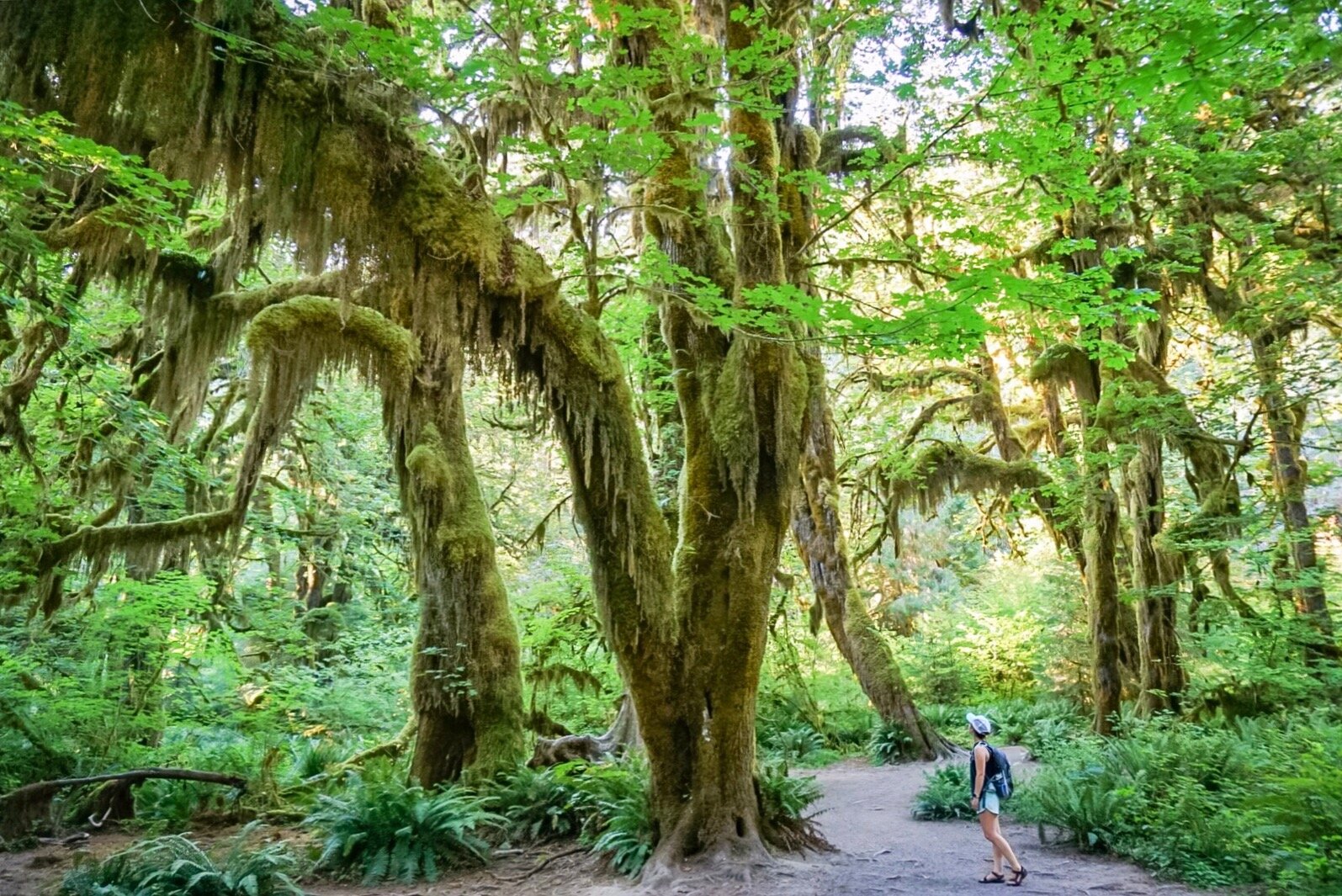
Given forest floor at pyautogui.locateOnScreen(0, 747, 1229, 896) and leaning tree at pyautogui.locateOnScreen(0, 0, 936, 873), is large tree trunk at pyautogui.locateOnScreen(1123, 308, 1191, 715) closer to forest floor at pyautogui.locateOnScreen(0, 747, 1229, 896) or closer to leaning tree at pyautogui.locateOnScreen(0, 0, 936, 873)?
forest floor at pyautogui.locateOnScreen(0, 747, 1229, 896)

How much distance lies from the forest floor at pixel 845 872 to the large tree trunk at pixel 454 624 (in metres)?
1.68

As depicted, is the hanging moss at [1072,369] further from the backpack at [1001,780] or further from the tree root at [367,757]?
the tree root at [367,757]

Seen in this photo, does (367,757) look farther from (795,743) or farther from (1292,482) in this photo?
Answer: (1292,482)

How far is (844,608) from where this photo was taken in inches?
527

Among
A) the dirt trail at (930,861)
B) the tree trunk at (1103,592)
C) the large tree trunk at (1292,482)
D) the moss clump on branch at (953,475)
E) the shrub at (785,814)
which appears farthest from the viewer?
the moss clump on branch at (953,475)

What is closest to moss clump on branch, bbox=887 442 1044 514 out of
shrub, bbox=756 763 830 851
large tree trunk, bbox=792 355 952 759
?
large tree trunk, bbox=792 355 952 759

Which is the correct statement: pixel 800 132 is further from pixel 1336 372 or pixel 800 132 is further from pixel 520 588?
pixel 520 588

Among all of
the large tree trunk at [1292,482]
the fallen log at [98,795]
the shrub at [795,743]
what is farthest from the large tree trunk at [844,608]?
the fallen log at [98,795]

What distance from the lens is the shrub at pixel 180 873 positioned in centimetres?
579

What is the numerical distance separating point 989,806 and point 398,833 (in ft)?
17.2

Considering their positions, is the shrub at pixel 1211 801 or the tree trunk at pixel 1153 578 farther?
the tree trunk at pixel 1153 578

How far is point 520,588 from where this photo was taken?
17406mm

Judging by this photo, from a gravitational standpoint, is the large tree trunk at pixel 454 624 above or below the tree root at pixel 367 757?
above

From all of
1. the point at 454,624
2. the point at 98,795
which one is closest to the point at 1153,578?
Answer: the point at 454,624
